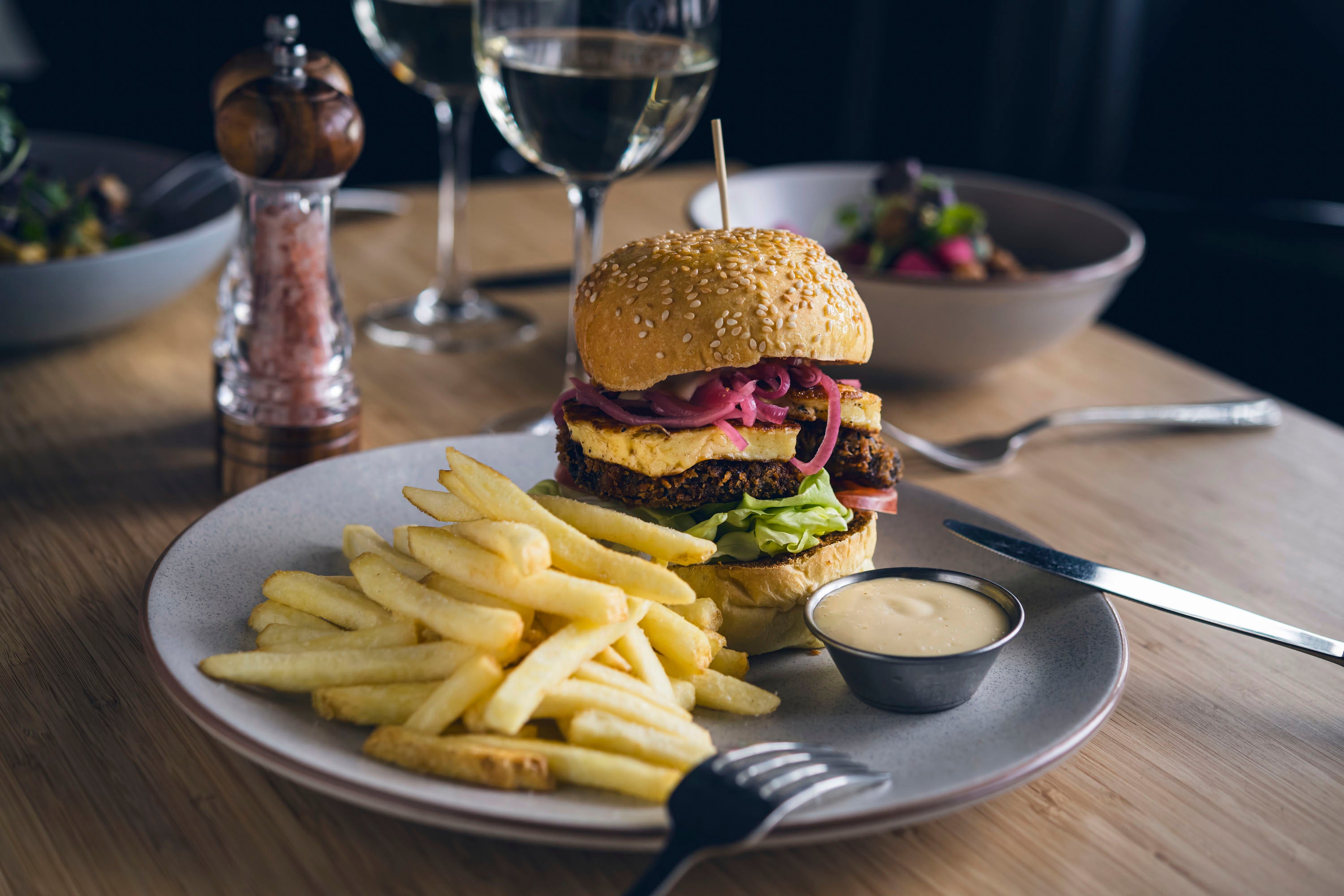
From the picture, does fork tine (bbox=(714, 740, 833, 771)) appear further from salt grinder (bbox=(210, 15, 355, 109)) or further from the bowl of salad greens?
the bowl of salad greens

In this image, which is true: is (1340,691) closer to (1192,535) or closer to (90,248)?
(1192,535)

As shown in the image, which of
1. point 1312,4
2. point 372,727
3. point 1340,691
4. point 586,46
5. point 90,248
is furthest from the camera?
point 1312,4

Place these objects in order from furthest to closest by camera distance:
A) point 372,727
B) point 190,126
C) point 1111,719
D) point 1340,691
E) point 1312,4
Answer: point 190,126
point 1312,4
point 1340,691
point 1111,719
point 372,727

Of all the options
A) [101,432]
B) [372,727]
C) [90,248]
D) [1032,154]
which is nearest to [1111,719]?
[372,727]

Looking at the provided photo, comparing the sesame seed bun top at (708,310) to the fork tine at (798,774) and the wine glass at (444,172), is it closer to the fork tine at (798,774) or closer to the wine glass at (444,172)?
the fork tine at (798,774)

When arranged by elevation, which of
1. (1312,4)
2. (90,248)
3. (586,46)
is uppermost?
(1312,4)

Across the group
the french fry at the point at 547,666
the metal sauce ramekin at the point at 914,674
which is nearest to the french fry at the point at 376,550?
the french fry at the point at 547,666
